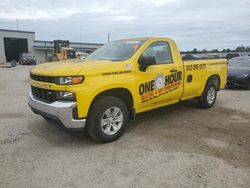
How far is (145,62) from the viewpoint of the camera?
207 inches

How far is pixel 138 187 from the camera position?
11.4 ft

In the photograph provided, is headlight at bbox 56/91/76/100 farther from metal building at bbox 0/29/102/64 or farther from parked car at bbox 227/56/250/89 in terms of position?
metal building at bbox 0/29/102/64

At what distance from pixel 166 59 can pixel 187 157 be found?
2.51 metres

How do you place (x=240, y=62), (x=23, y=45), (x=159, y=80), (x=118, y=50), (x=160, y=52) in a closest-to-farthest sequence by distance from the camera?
(x=159, y=80)
(x=118, y=50)
(x=160, y=52)
(x=240, y=62)
(x=23, y=45)

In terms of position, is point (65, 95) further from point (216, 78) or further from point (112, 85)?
point (216, 78)

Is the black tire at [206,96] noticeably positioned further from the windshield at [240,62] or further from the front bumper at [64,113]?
the windshield at [240,62]

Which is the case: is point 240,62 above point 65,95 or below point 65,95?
above

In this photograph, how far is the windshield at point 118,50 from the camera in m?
5.51

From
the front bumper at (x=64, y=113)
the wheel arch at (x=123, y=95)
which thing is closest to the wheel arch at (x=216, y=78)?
the wheel arch at (x=123, y=95)

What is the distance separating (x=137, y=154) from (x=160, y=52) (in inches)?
99.2

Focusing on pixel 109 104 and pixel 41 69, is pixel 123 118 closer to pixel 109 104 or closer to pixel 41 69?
pixel 109 104

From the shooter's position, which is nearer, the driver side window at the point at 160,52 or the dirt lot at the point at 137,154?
the dirt lot at the point at 137,154

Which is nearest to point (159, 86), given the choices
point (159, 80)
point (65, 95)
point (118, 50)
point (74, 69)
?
point (159, 80)

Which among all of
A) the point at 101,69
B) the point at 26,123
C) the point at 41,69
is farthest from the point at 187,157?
the point at 26,123
